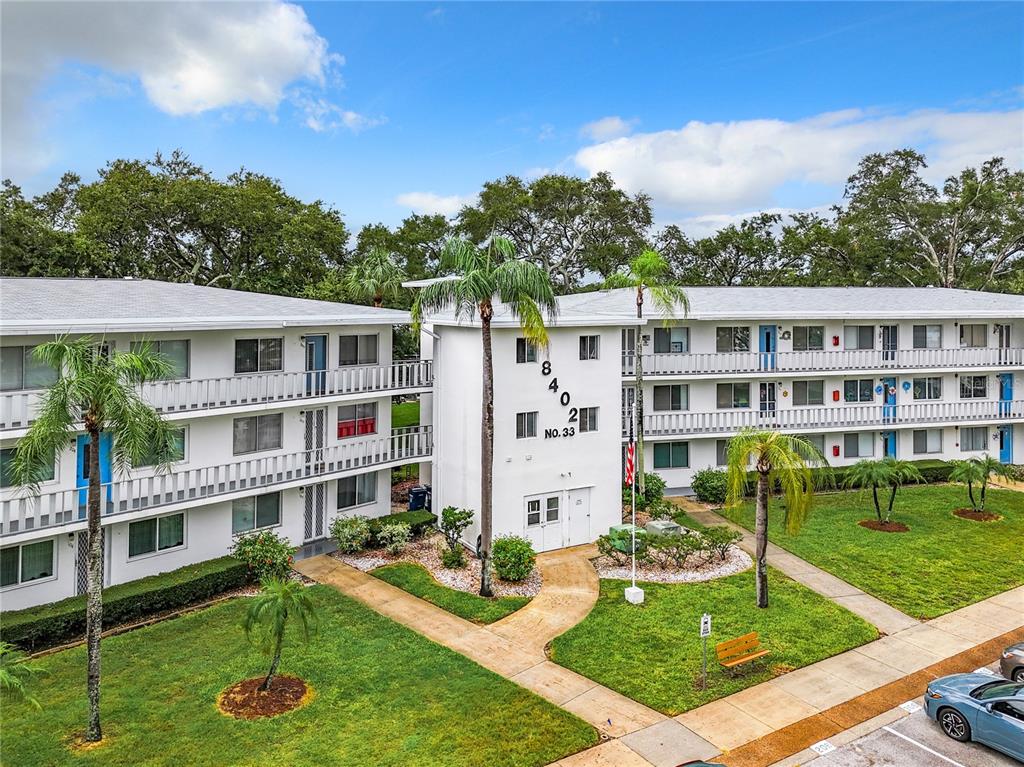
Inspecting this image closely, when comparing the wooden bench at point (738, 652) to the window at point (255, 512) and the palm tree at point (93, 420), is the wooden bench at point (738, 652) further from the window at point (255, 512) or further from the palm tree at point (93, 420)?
the window at point (255, 512)

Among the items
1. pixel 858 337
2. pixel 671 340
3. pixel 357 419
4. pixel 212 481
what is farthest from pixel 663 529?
pixel 858 337

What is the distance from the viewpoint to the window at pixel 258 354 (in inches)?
837

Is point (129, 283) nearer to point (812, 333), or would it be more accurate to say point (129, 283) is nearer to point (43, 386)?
point (43, 386)

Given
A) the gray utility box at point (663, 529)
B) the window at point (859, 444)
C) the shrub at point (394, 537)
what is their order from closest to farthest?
the gray utility box at point (663, 529) → the shrub at point (394, 537) → the window at point (859, 444)

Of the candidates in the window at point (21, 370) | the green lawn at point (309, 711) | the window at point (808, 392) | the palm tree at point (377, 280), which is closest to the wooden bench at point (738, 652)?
the green lawn at point (309, 711)

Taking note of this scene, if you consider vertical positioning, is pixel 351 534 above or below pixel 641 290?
below

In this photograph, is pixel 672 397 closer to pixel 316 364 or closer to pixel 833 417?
pixel 833 417

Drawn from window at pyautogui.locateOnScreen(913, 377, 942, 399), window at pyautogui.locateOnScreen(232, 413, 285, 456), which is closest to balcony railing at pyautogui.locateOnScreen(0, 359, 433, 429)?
window at pyautogui.locateOnScreen(232, 413, 285, 456)

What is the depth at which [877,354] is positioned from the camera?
31.5m

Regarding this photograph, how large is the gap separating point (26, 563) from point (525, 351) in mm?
15203

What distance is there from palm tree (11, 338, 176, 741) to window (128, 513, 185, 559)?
25.3ft

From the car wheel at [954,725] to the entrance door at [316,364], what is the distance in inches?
738

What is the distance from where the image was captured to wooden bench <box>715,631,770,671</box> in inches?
556

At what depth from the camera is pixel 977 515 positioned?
26250 millimetres
